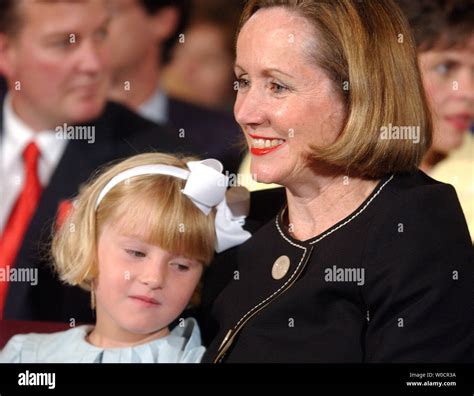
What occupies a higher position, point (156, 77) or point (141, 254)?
point (156, 77)

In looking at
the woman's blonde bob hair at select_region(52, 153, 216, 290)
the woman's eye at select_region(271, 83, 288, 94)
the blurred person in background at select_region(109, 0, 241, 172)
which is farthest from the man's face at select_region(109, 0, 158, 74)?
the woman's eye at select_region(271, 83, 288, 94)

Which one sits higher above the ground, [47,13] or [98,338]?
[47,13]

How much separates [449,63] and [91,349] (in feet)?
4.60

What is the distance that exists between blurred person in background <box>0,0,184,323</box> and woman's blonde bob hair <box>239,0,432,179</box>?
2.58 feet

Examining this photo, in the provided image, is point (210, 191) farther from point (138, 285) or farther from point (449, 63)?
point (449, 63)

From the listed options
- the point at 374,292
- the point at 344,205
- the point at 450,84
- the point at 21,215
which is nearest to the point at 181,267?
the point at 344,205

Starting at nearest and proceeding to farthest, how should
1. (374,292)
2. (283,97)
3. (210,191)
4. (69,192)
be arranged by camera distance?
(374,292), (283,97), (210,191), (69,192)

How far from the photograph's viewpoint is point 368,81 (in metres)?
1.91

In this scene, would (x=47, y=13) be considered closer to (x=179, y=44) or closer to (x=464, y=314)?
(x=179, y=44)

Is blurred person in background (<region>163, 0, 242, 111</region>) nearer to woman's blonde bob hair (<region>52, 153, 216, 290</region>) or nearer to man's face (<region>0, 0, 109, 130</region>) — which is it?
man's face (<region>0, 0, 109, 130</region>)

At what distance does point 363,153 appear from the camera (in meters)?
1.92

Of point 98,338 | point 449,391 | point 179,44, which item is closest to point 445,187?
point 449,391

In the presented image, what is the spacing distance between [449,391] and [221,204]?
75 cm

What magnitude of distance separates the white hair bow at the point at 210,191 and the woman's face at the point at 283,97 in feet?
0.45
